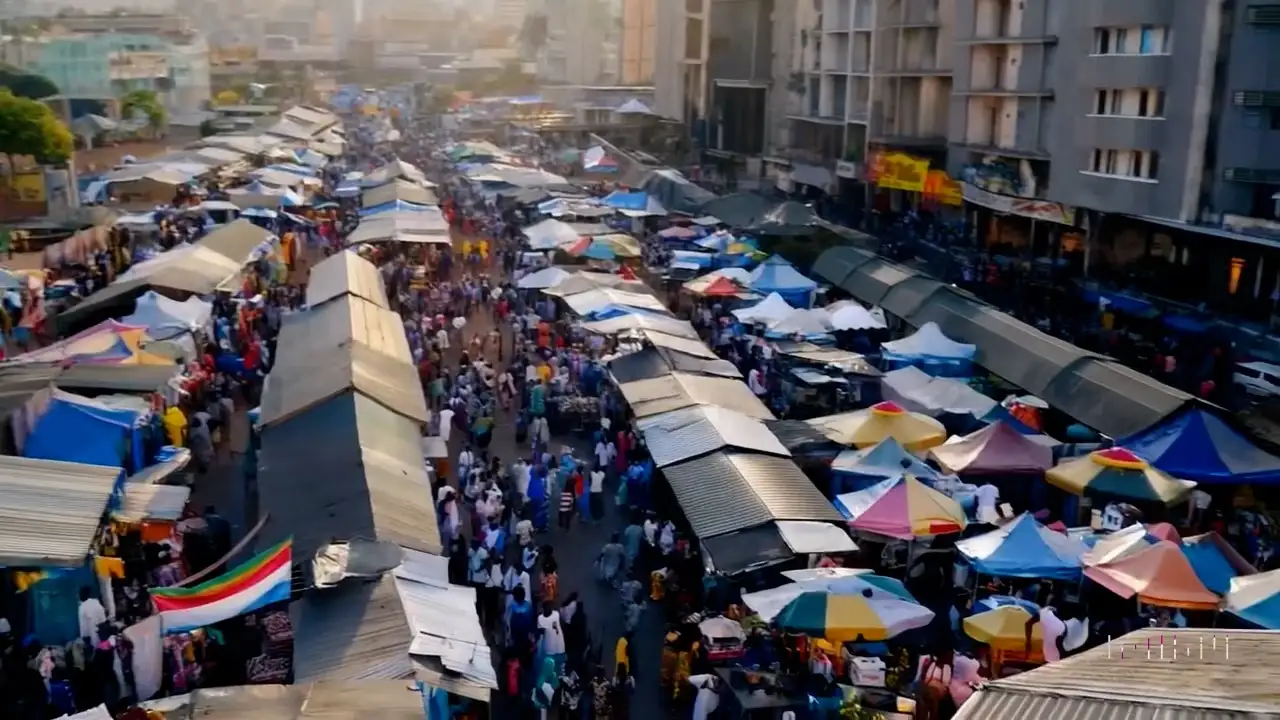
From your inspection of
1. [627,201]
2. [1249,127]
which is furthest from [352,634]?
[627,201]

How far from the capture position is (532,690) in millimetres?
10852

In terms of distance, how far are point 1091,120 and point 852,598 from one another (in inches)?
842

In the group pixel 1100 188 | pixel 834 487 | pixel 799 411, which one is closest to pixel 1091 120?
pixel 1100 188

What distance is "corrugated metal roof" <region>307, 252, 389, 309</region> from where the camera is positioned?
2158 cm

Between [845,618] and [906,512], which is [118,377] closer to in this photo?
[906,512]

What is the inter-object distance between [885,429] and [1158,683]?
9.57 meters

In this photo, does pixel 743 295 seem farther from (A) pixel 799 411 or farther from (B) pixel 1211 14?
(B) pixel 1211 14

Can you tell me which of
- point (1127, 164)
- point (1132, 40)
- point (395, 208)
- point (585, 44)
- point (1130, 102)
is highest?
point (585, 44)

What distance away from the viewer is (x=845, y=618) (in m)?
10.7

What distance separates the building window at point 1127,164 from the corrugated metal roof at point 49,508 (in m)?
22.7

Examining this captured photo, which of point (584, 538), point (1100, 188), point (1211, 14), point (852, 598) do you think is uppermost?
point (1211, 14)

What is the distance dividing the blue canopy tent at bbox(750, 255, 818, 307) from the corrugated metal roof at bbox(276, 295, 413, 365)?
795cm

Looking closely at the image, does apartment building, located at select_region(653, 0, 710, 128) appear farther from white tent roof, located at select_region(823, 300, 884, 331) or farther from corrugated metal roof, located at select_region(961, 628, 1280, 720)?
corrugated metal roof, located at select_region(961, 628, 1280, 720)

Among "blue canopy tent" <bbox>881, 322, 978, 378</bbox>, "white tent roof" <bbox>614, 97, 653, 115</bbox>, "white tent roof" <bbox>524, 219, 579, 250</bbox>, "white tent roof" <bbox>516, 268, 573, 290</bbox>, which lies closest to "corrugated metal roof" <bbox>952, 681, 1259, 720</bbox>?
"blue canopy tent" <bbox>881, 322, 978, 378</bbox>
